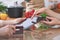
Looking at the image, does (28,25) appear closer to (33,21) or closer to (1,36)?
(33,21)

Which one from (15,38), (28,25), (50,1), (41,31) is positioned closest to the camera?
(15,38)

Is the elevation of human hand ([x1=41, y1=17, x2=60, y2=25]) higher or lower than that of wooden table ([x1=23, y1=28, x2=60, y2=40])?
higher

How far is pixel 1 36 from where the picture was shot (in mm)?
1021

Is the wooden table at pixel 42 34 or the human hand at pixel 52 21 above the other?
the human hand at pixel 52 21

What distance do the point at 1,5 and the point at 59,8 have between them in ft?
1.94

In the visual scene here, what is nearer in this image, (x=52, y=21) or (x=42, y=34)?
(x=42, y=34)

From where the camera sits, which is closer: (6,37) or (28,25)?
(6,37)

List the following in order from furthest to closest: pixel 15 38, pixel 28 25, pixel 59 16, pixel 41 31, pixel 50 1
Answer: pixel 50 1
pixel 59 16
pixel 28 25
pixel 41 31
pixel 15 38

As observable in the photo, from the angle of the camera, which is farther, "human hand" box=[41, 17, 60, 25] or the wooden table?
"human hand" box=[41, 17, 60, 25]

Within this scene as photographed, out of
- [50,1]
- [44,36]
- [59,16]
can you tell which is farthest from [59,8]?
[44,36]

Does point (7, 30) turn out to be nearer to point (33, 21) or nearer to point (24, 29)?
point (24, 29)

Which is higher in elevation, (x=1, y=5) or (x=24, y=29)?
(x=1, y=5)

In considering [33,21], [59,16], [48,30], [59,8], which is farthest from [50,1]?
[48,30]

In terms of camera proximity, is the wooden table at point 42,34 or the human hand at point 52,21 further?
the human hand at point 52,21
